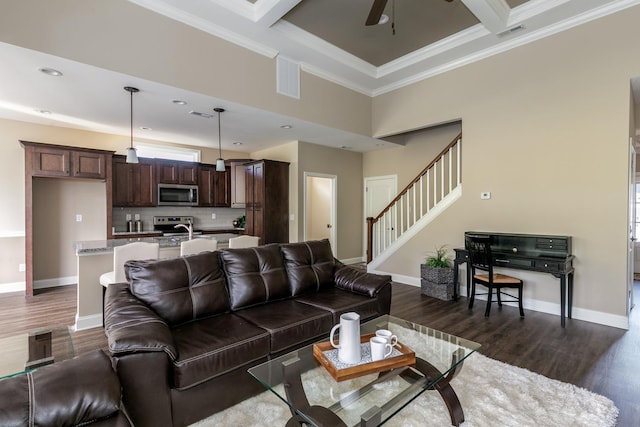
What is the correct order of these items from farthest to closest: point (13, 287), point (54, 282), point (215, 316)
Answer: point (54, 282), point (13, 287), point (215, 316)

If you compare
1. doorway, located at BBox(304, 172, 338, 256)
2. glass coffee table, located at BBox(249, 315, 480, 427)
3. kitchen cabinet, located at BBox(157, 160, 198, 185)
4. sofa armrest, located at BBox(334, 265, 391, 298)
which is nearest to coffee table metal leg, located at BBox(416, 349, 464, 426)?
glass coffee table, located at BBox(249, 315, 480, 427)

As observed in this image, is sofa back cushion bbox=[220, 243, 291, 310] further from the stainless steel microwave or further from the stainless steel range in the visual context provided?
the stainless steel microwave

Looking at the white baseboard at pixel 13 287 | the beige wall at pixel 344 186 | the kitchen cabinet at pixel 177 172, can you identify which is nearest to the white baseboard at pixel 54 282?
the white baseboard at pixel 13 287

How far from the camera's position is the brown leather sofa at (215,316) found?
1.77 m

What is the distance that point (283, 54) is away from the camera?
465cm

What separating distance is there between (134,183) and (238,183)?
2041 millimetres

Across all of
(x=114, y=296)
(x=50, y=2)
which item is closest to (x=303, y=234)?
(x=114, y=296)

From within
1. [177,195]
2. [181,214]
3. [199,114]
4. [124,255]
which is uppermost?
[199,114]

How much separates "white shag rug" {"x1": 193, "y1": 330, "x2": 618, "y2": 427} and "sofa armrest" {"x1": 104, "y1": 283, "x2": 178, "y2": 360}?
60 centimetres

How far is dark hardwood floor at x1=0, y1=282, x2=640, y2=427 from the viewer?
2514mm

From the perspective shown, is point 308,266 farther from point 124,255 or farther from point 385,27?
point 385,27

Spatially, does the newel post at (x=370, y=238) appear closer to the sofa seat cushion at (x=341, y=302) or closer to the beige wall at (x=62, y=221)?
the sofa seat cushion at (x=341, y=302)

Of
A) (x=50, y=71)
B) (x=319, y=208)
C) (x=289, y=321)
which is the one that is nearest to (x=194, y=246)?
(x=289, y=321)

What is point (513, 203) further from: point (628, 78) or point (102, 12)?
point (102, 12)
